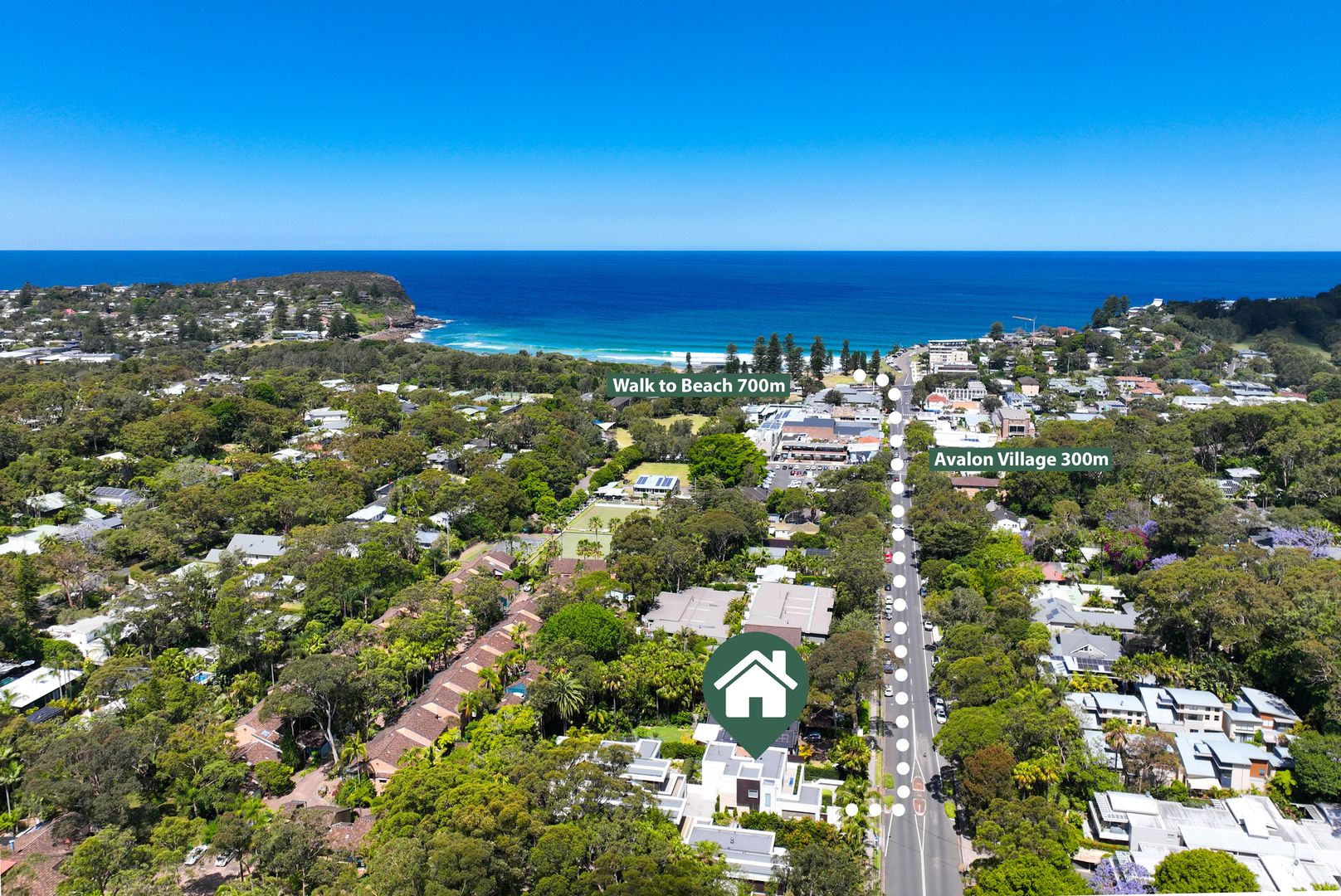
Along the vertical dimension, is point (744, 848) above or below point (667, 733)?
above

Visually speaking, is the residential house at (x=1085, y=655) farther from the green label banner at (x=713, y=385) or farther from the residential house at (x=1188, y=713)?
the green label banner at (x=713, y=385)

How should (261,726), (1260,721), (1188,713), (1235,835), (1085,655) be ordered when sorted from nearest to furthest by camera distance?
(1235,835)
(1260,721)
(1188,713)
(261,726)
(1085,655)

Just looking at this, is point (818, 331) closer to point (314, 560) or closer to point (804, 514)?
point (804, 514)

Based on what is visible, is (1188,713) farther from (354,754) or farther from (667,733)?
(354,754)

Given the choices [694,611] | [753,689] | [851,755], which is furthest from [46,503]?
[753,689]

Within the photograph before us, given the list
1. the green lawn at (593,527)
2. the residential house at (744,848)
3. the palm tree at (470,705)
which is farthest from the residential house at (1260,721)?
the green lawn at (593,527)

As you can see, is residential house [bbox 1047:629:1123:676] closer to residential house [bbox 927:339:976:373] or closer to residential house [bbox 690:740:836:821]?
residential house [bbox 690:740:836:821]
